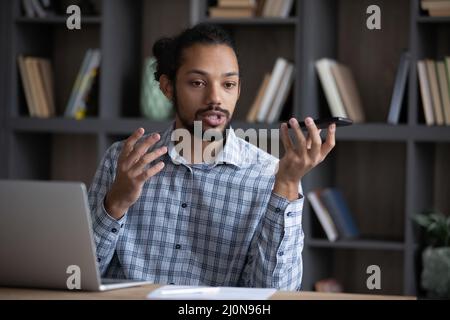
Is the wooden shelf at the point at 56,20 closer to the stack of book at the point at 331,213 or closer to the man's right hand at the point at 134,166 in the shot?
the stack of book at the point at 331,213

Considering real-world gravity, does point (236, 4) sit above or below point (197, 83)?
above

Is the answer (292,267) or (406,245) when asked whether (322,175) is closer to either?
(406,245)

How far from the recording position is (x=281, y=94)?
3.46 meters

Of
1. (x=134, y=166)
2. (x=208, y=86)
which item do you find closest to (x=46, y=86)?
(x=208, y=86)

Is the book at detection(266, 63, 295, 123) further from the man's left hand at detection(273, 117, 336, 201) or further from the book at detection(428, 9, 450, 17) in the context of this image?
the man's left hand at detection(273, 117, 336, 201)

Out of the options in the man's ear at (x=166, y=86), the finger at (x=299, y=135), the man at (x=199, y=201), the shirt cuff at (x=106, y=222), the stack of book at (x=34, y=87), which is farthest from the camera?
the stack of book at (x=34, y=87)

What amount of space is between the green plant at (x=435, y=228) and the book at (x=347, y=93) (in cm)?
49

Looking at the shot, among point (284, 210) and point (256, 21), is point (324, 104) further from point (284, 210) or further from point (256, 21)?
point (284, 210)

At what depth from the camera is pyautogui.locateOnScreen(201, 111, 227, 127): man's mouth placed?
2131mm

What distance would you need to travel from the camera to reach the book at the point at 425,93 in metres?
3.27

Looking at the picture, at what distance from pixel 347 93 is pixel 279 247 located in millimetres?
1616

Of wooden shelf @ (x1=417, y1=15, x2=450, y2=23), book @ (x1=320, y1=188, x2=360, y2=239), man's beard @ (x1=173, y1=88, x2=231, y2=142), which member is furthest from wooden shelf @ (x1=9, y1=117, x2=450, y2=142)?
man's beard @ (x1=173, y1=88, x2=231, y2=142)

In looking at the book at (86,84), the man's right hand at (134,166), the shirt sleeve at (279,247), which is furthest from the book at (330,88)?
the man's right hand at (134,166)
